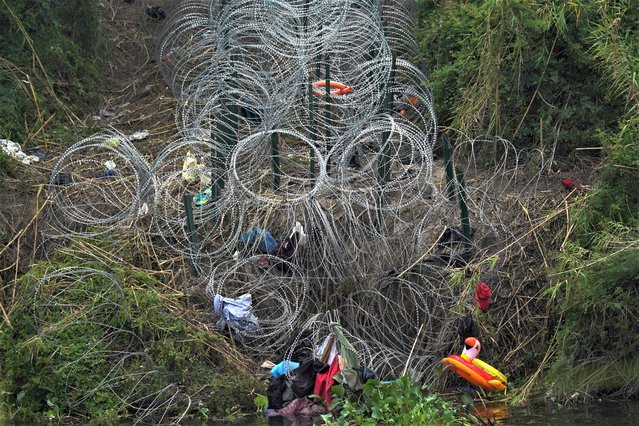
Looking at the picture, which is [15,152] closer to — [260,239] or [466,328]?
[260,239]

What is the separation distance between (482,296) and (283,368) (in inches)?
70.1

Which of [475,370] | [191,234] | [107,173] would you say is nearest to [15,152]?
[107,173]

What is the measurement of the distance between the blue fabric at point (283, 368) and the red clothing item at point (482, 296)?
5.32ft

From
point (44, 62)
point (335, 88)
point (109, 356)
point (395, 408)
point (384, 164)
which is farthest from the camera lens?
point (44, 62)

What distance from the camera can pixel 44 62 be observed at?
14.6 metres

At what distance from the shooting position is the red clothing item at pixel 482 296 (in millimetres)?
10219

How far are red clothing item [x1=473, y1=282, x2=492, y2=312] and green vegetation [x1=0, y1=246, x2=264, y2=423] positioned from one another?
6.47ft

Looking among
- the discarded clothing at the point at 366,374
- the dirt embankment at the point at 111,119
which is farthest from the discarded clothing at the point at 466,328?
A: the dirt embankment at the point at 111,119

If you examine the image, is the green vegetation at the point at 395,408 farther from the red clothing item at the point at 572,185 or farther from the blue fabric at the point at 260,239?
the red clothing item at the point at 572,185

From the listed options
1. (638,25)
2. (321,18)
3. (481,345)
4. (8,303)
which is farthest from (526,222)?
(8,303)

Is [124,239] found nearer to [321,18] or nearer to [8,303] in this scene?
[8,303]

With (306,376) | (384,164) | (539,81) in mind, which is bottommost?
(306,376)

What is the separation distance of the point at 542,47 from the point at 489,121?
89 centimetres

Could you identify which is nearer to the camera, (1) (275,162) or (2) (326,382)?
(2) (326,382)
